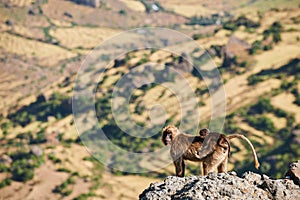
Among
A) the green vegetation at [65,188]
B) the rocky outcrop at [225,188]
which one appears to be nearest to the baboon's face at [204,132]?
the rocky outcrop at [225,188]

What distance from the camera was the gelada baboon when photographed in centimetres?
1219

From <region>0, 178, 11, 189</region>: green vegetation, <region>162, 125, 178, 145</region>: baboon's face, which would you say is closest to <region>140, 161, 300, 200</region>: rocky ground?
<region>162, 125, 178, 145</region>: baboon's face

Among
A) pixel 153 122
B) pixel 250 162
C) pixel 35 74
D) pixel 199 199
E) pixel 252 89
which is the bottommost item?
pixel 199 199

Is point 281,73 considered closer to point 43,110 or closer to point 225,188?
point 43,110

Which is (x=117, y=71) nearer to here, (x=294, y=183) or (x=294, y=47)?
(x=294, y=47)

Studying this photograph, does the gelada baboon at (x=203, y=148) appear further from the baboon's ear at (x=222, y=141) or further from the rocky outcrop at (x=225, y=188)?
the rocky outcrop at (x=225, y=188)

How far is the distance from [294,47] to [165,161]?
4205cm

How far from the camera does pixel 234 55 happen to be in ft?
319

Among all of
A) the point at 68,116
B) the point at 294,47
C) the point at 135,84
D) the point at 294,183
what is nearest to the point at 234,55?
the point at 294,47

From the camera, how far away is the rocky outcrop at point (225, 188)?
9391 millimetres

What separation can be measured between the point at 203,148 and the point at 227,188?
3.02 m

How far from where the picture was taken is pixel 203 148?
12422mm

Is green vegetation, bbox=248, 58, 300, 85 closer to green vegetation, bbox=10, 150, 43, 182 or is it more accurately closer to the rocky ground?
green vegetation, bbox=10, 150, 43, 182

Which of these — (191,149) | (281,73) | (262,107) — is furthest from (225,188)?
(281,73)
